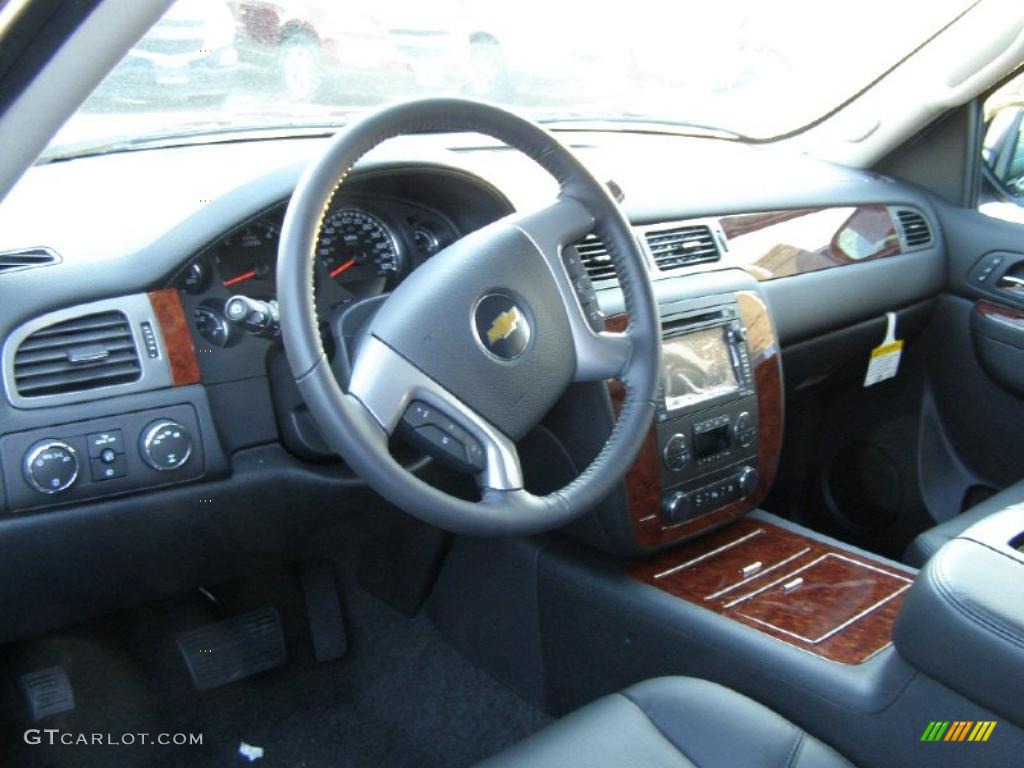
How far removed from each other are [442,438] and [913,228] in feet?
6.46

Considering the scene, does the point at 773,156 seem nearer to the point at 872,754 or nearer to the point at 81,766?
the point at 872,754

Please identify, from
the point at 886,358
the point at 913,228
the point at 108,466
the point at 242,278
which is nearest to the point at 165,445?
the point at 108,466

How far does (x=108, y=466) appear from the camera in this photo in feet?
4.99

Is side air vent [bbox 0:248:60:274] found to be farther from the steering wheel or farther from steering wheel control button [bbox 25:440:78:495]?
the steering wheel

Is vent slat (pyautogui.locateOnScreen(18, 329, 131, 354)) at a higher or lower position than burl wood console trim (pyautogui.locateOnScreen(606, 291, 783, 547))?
higher

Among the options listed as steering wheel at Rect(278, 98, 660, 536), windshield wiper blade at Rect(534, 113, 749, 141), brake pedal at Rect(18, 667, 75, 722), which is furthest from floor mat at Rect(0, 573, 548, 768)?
windshield wiper blade at Rect(534, 113, 749, 141)

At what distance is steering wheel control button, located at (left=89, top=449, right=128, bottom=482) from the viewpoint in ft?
4.95

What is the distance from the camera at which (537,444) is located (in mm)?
1829

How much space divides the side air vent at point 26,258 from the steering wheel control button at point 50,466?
257 mm

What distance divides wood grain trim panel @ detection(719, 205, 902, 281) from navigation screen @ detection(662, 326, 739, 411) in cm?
33

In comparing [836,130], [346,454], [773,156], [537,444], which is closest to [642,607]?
[537,444]

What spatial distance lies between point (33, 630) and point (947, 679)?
1.42m

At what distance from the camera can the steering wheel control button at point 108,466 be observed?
4.95ft

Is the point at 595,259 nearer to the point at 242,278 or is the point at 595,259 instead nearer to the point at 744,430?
the point at 744,430
